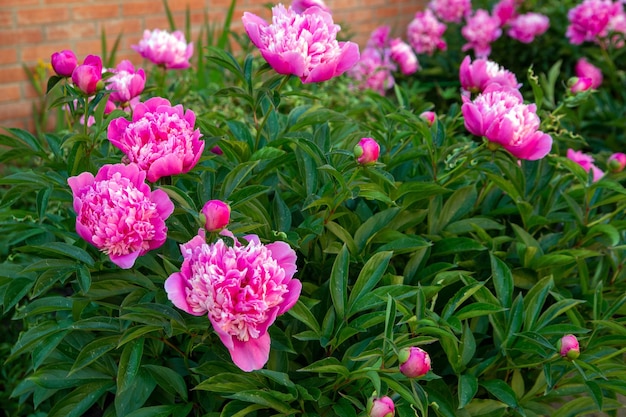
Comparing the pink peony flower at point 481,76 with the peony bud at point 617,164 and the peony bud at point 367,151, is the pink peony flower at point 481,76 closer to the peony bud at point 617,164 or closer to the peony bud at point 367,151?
the peony bud at point 617,164

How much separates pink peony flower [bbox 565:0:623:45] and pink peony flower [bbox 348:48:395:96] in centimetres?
77

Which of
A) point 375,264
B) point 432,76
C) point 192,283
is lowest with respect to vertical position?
point 432,76

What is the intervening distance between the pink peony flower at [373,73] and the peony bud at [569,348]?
2028 mm

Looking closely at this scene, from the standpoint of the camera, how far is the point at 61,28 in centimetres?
325

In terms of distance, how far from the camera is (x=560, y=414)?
1.41 metres

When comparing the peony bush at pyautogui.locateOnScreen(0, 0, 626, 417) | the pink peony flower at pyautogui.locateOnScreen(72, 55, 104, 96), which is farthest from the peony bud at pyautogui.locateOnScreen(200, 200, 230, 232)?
the pink peony flower at pyautogui.locateOnScreen(72, 55, 104, 96)

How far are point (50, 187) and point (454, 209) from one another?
2.62ft

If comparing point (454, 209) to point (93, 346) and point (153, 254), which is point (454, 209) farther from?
point (93, 346)

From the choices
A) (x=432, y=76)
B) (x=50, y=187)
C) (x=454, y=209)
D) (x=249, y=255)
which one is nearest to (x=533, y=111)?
(x=454, y=209)

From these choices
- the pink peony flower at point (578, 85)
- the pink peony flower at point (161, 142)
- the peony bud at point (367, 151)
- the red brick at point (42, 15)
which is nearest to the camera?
the pink peony flower at point (161, 142)

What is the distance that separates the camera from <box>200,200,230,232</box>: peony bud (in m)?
1.03

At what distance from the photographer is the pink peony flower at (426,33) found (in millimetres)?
3568

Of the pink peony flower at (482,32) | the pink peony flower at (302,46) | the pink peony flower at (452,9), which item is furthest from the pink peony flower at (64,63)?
the pink peony flower at (452,9)

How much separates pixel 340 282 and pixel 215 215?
1.07 feet
